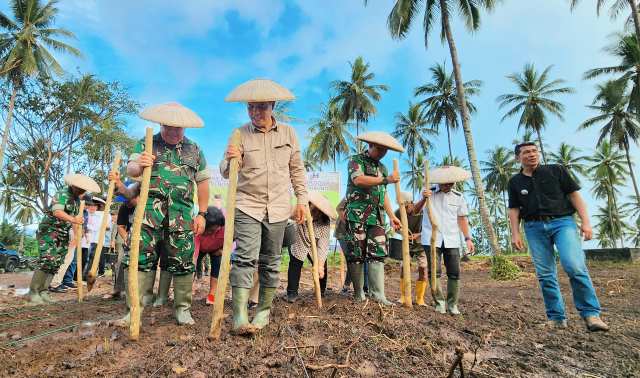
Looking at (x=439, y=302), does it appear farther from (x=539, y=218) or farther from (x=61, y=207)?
(x=61, y=207)

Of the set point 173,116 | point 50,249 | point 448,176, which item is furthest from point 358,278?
point 50,249

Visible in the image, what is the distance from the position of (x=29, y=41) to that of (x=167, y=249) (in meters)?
23.9

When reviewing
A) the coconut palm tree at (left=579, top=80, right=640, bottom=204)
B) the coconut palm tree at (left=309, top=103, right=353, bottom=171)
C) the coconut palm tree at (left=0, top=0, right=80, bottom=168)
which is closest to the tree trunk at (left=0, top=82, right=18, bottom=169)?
the coconut palm tree at (left=0, top=0, right=80, bottom=168)

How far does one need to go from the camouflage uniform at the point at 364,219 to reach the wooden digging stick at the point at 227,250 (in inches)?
59.9

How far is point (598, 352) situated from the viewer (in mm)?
3076

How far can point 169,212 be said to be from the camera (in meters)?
3.50

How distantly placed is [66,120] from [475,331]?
77.7 ft

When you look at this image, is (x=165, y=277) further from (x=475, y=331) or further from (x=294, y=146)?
(x=475, y=331)

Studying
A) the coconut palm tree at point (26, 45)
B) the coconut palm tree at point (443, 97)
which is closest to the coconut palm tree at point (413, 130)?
the coconut palm tree at point (443, 97)

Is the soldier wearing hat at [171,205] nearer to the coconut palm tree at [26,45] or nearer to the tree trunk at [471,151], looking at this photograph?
the tree trunk at [471,151]

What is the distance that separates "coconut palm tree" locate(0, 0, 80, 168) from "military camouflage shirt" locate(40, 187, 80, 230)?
17.9m

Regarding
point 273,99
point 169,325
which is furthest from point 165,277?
point 273,99

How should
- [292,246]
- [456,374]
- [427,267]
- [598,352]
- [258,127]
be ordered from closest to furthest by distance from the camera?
[456,374]
[598,352]
[258,127]
[292,246]
[427,267]

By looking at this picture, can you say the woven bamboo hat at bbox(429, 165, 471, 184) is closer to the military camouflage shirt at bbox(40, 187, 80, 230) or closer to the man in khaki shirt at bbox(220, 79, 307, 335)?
the man in khaki shirt at bbox(220, 79, 307, 335)
